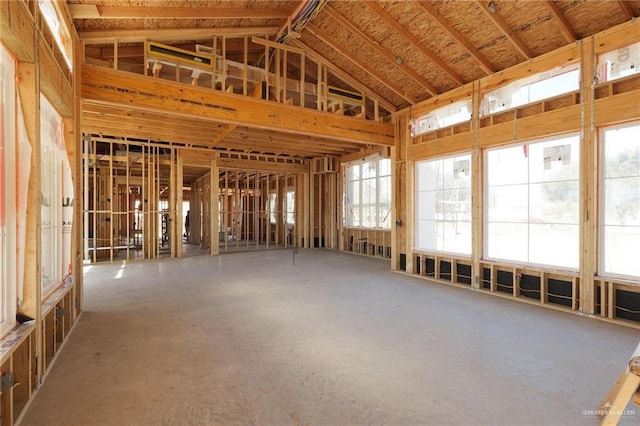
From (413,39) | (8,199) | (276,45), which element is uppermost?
(276,45)

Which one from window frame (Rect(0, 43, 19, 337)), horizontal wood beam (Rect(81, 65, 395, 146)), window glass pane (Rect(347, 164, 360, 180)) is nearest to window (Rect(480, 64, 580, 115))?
horizontal wood beam (Rect(81, 65, 395, 146))

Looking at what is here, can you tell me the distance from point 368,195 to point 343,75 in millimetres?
4316

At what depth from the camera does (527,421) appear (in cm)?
207

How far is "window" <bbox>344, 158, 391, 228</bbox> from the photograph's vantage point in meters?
9.40

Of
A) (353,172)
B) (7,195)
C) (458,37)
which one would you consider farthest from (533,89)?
(7,195)

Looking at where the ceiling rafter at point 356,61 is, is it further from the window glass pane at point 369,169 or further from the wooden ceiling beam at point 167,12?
the window glass pane at point 369,169

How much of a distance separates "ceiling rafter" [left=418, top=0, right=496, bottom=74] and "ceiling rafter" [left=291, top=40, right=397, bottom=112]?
7.35ft

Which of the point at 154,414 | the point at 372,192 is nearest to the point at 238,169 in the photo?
the point at 372,192

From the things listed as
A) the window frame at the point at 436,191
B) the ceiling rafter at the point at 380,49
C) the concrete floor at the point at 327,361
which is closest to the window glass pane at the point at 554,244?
the concrete floor at the point at 327,361

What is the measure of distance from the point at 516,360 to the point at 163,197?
1978 centimetres

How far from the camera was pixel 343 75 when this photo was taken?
6.68 meters

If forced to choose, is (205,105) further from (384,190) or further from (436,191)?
(384,190)

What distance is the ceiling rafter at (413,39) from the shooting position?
4.72 metres

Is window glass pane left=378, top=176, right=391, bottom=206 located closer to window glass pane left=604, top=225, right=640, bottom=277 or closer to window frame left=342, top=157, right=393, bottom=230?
window frame left=342, top=157, right=393, bottom=230
